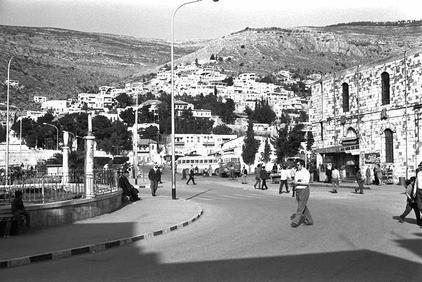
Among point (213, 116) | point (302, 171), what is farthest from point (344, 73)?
point (213, 116)

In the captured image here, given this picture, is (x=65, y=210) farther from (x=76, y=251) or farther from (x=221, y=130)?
(x=221, y=130)

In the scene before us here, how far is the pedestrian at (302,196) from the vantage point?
1399cm

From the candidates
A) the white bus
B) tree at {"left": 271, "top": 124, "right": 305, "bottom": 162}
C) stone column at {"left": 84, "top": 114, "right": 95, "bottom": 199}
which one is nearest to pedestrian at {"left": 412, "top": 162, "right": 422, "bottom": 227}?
stone column at {"left": 84, "top": 114, "right": 95, "bottom": 199}

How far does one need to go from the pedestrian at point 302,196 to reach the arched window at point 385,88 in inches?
1082

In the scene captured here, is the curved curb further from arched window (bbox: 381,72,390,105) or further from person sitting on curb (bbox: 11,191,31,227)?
arched window (bbox: 381,72,390,105)

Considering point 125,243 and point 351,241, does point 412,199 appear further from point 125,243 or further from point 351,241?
point 125,243

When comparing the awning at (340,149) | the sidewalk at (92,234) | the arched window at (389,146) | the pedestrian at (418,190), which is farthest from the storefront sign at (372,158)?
the pedestrian at (418,190)

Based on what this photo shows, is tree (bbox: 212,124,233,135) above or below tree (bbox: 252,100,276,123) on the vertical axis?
below

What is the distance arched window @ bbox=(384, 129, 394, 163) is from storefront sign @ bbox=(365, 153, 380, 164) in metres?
0.66

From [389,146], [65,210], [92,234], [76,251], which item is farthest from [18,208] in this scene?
[389,146]

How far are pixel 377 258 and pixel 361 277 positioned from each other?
1.63 m

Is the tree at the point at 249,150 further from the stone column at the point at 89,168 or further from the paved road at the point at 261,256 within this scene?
the paved road at the point at 261,256

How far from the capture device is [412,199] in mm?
14336

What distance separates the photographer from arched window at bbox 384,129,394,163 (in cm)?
3897
